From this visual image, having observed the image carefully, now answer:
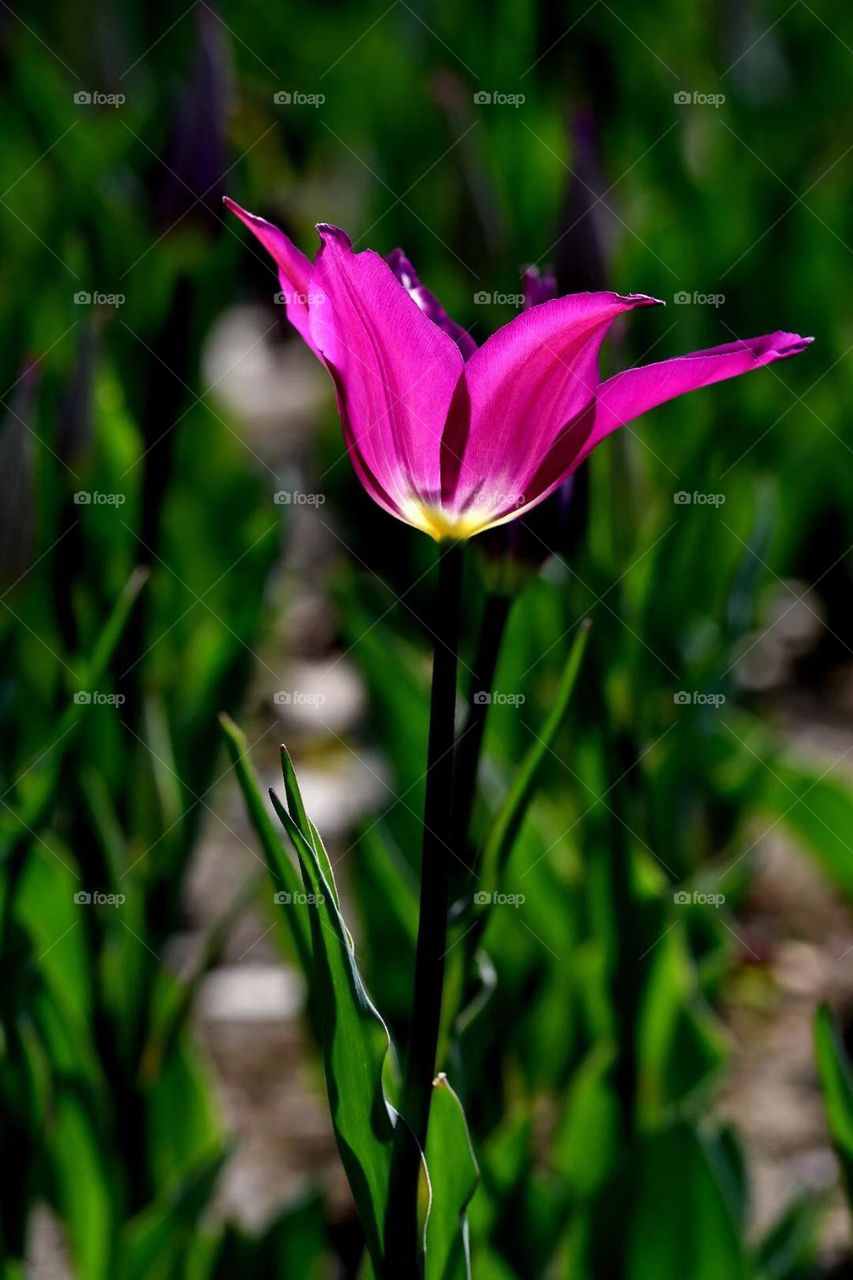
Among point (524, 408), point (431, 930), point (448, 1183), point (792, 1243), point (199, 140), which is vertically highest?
point (199, 140)

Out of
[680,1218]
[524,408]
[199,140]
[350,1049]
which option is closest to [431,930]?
[350,1049]

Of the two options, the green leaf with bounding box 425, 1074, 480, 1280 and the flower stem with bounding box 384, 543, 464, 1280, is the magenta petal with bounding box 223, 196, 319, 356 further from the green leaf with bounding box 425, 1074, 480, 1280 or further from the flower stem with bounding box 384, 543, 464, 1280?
the green leaf with bounding box 425, 1074, 480, 1280

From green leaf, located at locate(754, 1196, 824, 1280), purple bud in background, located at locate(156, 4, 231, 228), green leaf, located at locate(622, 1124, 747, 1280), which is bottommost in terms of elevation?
green leaf, located at locate(754, 1196, 824, 1280)

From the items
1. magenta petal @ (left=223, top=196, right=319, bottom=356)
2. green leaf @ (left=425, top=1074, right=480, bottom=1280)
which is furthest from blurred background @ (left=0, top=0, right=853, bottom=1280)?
magenta petal @ (left=223, top=196, right=319, bottom=356)

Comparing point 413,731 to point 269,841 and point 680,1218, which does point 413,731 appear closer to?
point 680,1218

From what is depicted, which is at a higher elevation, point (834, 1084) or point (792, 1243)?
point (834, 1084)

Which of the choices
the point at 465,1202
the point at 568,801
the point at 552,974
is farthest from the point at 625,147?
the point at 465,1202
